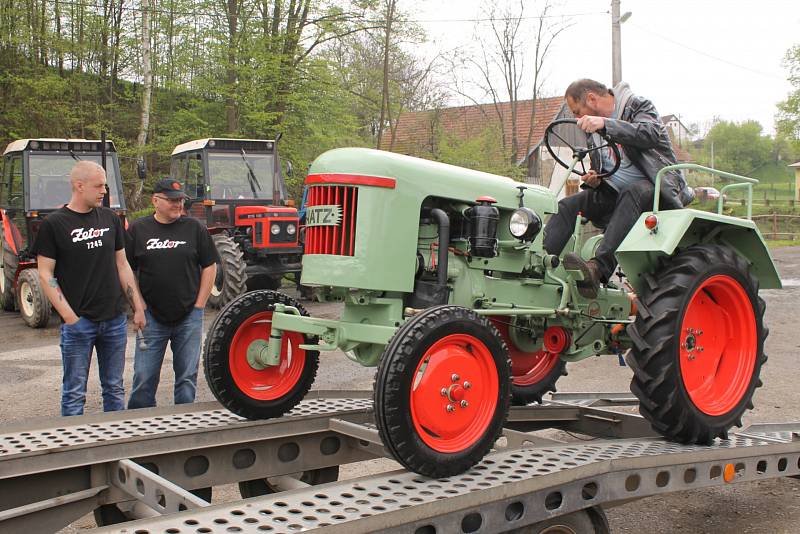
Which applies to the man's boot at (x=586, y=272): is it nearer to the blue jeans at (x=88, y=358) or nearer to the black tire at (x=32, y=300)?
the blue jeans at (x=88, y=358)

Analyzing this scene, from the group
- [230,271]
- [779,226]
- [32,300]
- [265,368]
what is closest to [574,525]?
[265,368]

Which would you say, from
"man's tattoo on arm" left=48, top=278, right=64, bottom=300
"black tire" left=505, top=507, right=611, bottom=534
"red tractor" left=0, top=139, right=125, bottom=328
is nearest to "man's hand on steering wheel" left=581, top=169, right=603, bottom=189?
"black tire" left=505, top=507, right=611, bottom=534

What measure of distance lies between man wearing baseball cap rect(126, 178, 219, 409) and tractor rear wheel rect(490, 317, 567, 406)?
2066mm

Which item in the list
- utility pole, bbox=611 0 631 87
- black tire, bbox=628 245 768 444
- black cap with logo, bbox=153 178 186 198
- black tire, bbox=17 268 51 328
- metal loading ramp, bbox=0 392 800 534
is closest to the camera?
metal loading ramp, bbox=0 392 800 534

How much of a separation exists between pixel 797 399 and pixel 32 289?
9078 mm

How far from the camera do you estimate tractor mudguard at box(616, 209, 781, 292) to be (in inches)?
150

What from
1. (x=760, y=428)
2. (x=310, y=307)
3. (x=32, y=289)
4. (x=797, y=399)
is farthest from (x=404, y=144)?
(x=760, y=428)

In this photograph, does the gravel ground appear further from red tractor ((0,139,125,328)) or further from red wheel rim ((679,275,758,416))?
red tractor ((0,139,125,328))

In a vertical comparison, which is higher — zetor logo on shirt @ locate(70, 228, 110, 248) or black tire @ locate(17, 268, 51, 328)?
zetor logo on shirt @ locate(70, 228, 110, 248)

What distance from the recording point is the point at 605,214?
15.4 feet

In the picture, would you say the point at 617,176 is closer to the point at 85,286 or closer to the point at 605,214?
the point at 605,214

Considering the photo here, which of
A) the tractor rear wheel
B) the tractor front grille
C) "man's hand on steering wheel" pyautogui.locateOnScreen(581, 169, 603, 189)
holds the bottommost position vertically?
the tractor rear wheel

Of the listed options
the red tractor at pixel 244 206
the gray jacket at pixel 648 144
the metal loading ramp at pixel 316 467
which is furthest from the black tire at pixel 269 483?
the red tractor at pixel 244 206

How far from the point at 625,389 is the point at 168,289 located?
4117 millimetres
